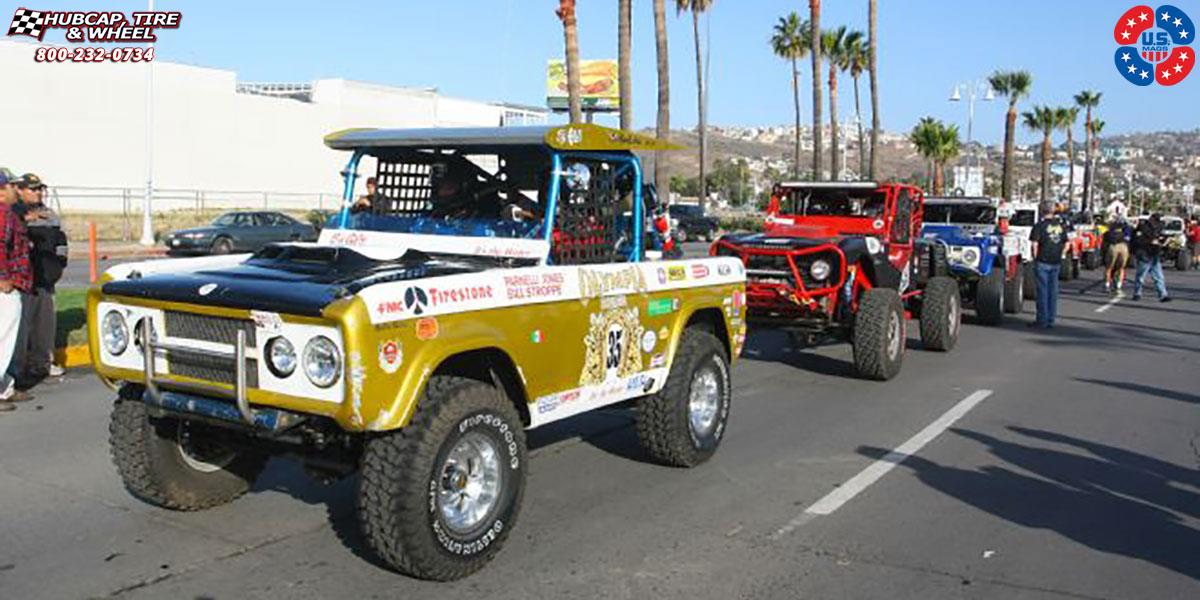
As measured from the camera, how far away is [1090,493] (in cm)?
652

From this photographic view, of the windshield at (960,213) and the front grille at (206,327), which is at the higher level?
the windshield at (960,213)

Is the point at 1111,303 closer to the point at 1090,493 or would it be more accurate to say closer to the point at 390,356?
the point at 1090,493

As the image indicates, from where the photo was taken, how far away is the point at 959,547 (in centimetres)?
543

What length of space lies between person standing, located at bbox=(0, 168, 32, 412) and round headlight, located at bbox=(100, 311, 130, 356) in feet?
11.9

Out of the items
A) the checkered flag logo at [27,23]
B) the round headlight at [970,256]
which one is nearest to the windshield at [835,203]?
the round headlight at [970,256]

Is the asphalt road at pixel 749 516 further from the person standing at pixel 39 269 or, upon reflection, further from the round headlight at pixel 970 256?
the round headlight at pixel 970 256

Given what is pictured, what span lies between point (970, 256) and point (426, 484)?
12.1 m

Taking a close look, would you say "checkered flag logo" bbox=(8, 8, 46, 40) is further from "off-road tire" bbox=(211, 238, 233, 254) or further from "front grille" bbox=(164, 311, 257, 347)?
"front grille" bbox=(164, 311, 257, 347)

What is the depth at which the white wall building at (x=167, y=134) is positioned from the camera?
43.9 m

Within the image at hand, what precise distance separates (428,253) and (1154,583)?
162 inches

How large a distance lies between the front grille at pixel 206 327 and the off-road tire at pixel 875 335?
698 centimetres

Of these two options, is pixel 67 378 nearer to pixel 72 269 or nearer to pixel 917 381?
pixel 917 381

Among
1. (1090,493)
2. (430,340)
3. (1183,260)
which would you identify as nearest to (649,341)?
(430,340)

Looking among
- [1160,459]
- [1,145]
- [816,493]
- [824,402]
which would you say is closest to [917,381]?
[824,402]
